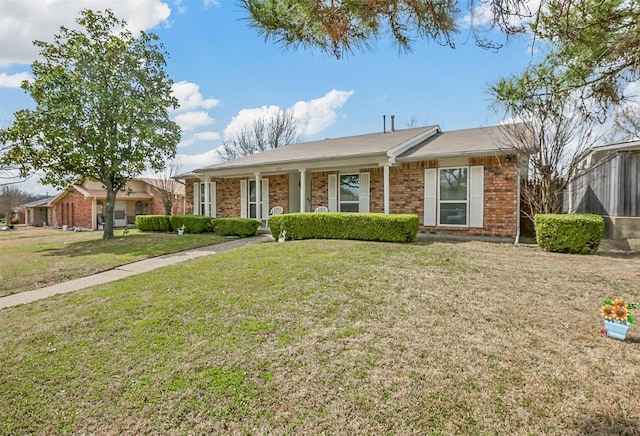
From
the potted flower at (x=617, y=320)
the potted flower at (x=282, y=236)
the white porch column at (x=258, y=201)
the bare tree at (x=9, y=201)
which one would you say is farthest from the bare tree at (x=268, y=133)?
the potted flower at (x=617, y=320)

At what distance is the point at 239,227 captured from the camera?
13.3 metres

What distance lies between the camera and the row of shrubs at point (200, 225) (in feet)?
43.6

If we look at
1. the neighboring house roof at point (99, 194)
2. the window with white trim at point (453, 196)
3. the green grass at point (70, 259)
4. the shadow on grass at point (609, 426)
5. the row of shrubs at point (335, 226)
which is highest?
the neighboring house roof at point (99, 194)

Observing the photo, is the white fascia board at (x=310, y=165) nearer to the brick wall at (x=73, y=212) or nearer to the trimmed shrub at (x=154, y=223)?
the trimmed shrub at (x=154, y=223)

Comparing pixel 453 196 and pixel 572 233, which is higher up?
pixel 453 196

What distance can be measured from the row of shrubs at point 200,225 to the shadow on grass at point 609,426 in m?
11.9

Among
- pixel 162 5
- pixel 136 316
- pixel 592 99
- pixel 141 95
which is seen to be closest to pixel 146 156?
pixel 141 95

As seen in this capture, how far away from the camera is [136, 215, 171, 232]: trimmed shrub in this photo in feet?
54.5

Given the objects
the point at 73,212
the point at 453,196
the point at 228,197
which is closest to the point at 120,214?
the point at 73,212

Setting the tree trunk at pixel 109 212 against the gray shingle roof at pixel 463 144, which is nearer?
the gray shingle roof at pixel 463 144

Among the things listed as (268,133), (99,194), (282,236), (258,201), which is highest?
(268,133)

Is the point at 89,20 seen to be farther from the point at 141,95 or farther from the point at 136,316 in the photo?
the point at 136,316

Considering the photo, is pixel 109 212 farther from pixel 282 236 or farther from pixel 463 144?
pixel 463 144

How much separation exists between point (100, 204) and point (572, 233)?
3247 cm
